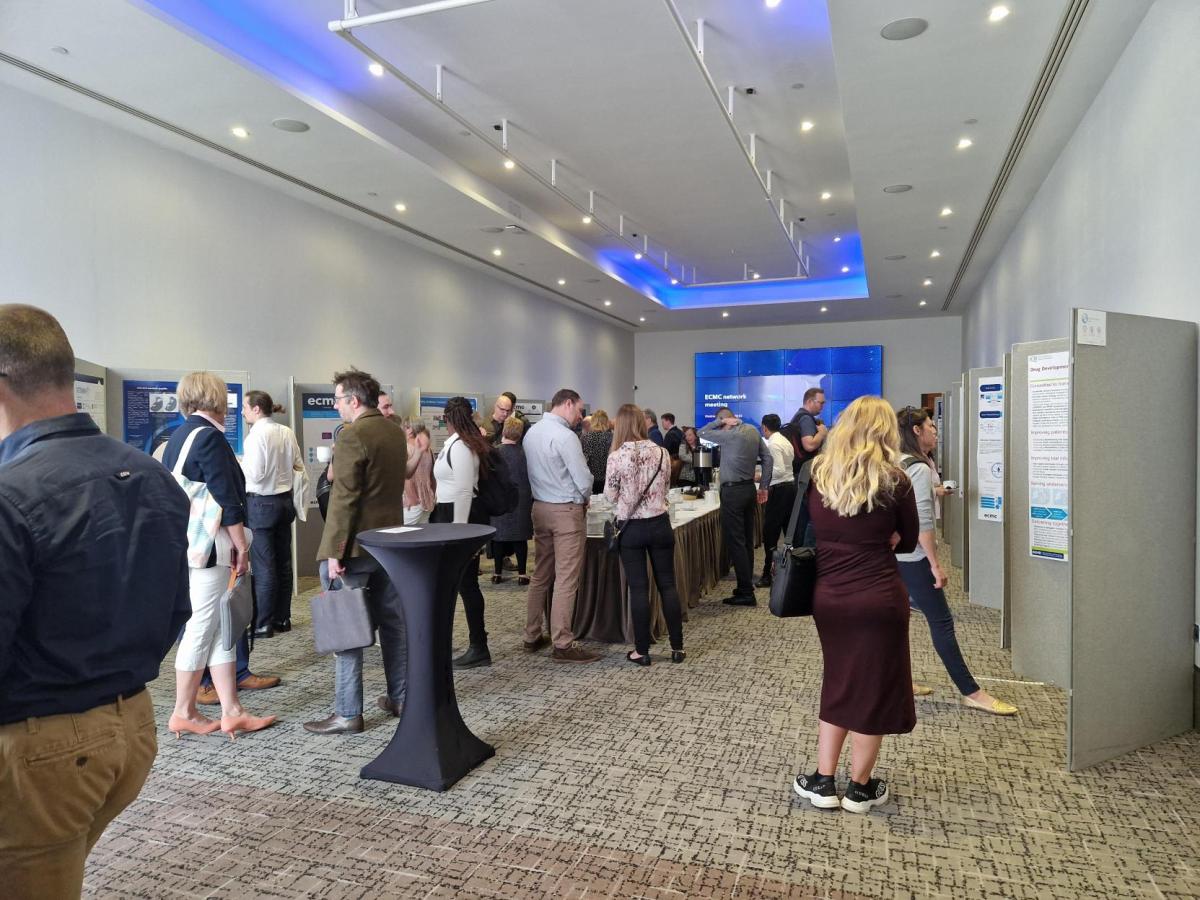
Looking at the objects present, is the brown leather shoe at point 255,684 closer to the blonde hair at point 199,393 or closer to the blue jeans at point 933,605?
the blonde hair at point 199,393

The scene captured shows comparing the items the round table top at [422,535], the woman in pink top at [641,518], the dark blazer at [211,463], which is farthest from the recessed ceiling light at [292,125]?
the round table top at [422,535]

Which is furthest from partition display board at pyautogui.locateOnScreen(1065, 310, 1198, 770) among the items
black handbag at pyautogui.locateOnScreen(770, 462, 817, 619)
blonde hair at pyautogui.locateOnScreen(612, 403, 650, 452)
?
blonde hair at pyautogui.locateOnScreen(612, 403, 650, 452)

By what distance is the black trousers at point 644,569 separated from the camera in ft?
14.5

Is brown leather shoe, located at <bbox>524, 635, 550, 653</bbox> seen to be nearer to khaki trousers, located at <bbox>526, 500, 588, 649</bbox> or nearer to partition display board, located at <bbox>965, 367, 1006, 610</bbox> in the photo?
khaki trousers, located at <bbox>526, 500, 588, 649</bbox>

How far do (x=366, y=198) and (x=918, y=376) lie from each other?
11904 mm

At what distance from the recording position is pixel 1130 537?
3242 mm

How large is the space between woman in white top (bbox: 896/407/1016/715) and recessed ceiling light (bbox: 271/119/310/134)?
14.6ft

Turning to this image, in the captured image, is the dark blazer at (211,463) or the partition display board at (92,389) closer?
the dark blazer at (211,463)

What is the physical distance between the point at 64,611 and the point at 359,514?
223 centimetres

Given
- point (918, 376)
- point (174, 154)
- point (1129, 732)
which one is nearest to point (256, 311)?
point (174, 154)

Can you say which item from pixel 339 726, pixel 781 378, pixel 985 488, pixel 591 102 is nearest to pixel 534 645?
pixel 339 726

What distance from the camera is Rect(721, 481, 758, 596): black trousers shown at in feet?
19.9

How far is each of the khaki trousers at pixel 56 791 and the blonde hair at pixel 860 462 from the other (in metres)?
2.11

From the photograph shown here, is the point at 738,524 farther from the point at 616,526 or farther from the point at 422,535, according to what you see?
the point at 422,535
